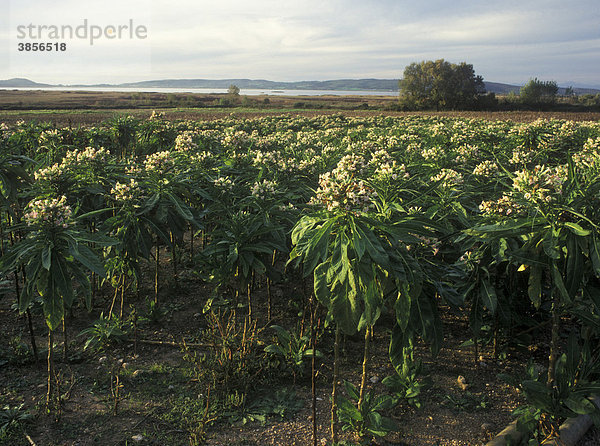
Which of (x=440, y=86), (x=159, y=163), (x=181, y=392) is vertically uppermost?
(x=440, y=86)

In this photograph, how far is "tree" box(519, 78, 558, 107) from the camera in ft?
217

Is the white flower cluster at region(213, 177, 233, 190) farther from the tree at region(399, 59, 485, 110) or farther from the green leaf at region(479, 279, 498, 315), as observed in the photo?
the tree at region(399, 59, 485, 110)

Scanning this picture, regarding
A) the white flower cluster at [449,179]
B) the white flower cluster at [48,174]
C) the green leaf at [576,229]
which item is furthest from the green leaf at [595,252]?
the white flower cluster at [48,174]

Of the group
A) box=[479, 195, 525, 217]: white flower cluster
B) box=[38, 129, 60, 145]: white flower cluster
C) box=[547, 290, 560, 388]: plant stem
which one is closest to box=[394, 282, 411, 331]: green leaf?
box=[479, 195, 525, 217]: white flower cluster

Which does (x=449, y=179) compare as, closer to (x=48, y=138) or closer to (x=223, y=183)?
(x=223, y=183)

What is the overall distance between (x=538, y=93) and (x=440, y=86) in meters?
21.6

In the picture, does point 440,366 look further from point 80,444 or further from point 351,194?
point 80,444

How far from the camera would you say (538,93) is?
7800cm

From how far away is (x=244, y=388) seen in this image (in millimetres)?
4523

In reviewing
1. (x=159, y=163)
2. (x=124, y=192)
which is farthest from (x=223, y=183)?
(x=124, y=192)

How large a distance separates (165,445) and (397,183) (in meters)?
3.45

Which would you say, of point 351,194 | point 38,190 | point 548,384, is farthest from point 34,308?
point 548,384

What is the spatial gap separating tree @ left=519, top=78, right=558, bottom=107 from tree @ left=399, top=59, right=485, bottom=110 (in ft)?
26.1

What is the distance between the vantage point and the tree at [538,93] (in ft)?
217
